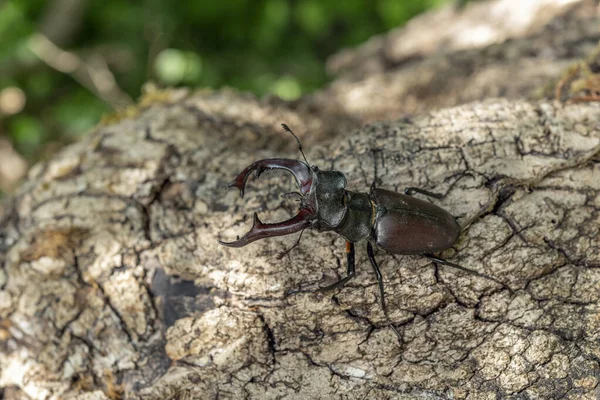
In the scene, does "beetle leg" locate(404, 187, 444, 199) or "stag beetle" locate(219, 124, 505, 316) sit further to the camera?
"beetle leg" locate(404, 187, 444, 199)

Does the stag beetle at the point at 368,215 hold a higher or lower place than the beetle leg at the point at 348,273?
higher

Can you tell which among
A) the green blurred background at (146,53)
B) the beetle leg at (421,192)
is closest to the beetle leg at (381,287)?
the beetle leg at (421,192)

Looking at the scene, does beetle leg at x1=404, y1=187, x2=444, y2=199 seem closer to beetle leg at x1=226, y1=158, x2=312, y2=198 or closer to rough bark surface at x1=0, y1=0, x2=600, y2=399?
rough bark surface at x1=0, y1=0, x2=600, y2=399

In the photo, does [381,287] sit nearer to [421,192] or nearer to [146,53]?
[421,192]

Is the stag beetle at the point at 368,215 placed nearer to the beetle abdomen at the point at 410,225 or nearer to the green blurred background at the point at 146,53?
the beetle abdomen at the point at 410,225

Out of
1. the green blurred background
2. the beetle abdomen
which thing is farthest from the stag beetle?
the green blurred background

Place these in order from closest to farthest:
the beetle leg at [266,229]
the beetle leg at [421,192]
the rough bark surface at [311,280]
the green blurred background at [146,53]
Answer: the beetle leg at [266,229] < the rough bark surface at [311,280] < the beetle leg at [421,192] < the green blurred background at [146,53]
